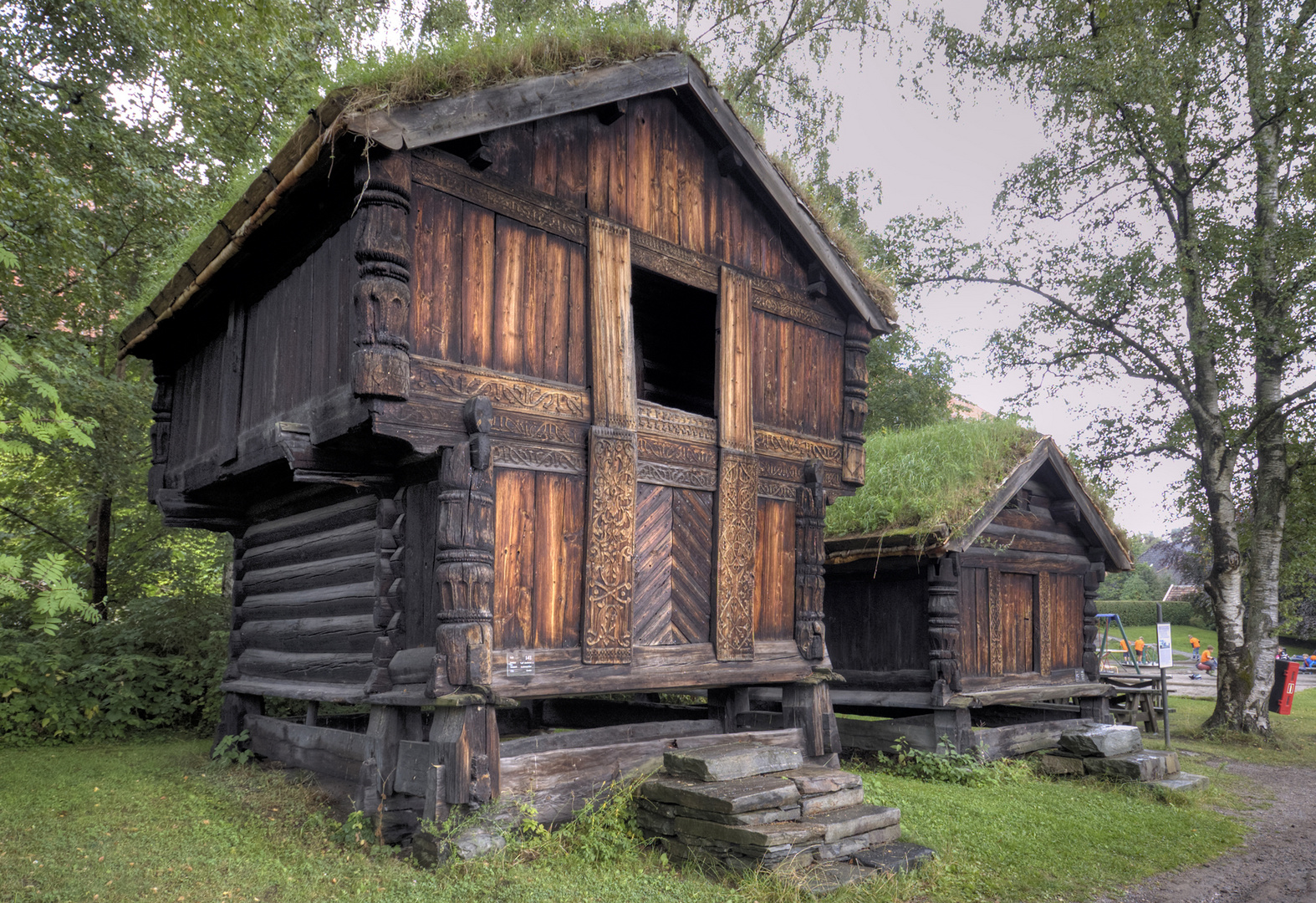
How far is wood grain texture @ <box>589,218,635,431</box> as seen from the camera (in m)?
7.30

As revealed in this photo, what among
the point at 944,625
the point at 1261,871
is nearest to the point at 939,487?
the point at 944,625

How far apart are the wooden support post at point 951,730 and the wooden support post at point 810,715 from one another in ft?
8.80

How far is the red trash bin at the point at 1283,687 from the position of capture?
1681cm

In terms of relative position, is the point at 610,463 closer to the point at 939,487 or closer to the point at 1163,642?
the point at 939,487

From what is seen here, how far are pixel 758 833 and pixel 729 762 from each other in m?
0.81

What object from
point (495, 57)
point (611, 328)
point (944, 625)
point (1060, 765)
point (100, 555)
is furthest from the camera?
point (100, 555)

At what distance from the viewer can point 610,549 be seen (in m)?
7.12

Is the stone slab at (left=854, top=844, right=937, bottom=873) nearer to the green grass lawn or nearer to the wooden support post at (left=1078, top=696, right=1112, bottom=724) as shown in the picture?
the green grass lawn

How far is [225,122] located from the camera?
14141mm

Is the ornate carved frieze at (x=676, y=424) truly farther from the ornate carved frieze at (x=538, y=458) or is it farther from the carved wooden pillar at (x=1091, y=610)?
the carved wooden pillar at (x=1091, y=610)

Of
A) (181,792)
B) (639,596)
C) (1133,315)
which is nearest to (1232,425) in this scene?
(1133,315)

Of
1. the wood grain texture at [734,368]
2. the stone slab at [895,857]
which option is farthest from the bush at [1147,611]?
the stone slab at [895,857]

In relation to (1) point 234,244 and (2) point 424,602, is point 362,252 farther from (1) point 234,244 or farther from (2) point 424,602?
(2) point 424,602

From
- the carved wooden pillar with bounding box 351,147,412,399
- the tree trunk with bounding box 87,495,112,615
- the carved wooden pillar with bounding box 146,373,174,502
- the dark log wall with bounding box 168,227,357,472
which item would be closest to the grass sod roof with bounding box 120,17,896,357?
the carved wooden pillar with bounding box 351,147,412,399
